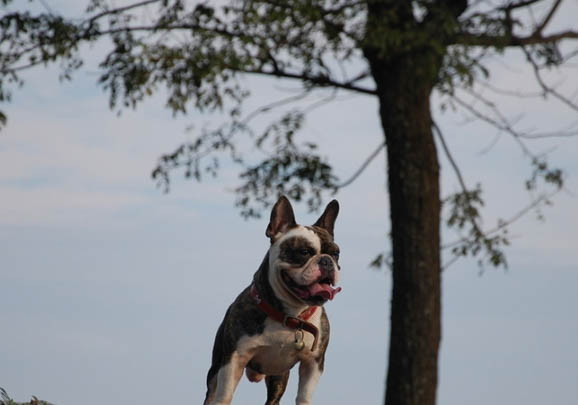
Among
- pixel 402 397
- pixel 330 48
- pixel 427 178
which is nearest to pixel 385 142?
pixel 427 178

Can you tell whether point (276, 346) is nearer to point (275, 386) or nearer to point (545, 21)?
point (275, 386)

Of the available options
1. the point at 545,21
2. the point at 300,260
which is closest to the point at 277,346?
the point at 300,260

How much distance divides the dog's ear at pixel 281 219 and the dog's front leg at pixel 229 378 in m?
1.13

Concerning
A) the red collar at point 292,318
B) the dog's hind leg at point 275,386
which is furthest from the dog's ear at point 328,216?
the dog's hind leg at point 275,386

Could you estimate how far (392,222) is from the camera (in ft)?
41.6

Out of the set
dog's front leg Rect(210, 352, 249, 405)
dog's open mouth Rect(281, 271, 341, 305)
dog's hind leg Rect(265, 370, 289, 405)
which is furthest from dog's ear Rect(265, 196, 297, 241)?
dog's hind leg Rect(265, 370, 289, 405)

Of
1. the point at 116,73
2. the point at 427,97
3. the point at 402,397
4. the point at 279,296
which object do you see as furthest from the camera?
the point at 116,73

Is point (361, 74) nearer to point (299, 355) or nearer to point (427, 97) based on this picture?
point (427, 97)

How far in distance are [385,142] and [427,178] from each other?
0.84 metres

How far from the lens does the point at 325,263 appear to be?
7.85 m

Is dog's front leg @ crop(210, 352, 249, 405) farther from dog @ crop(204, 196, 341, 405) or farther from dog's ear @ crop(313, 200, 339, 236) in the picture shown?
dog's ear @ crop(313, 200, 339, 236)

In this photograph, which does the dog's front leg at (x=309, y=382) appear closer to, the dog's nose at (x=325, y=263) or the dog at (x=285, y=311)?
the dog at (x=285, y=311)

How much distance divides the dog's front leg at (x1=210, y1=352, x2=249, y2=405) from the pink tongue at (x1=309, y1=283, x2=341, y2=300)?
0.93 metres

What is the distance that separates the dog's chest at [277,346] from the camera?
26.7ft
